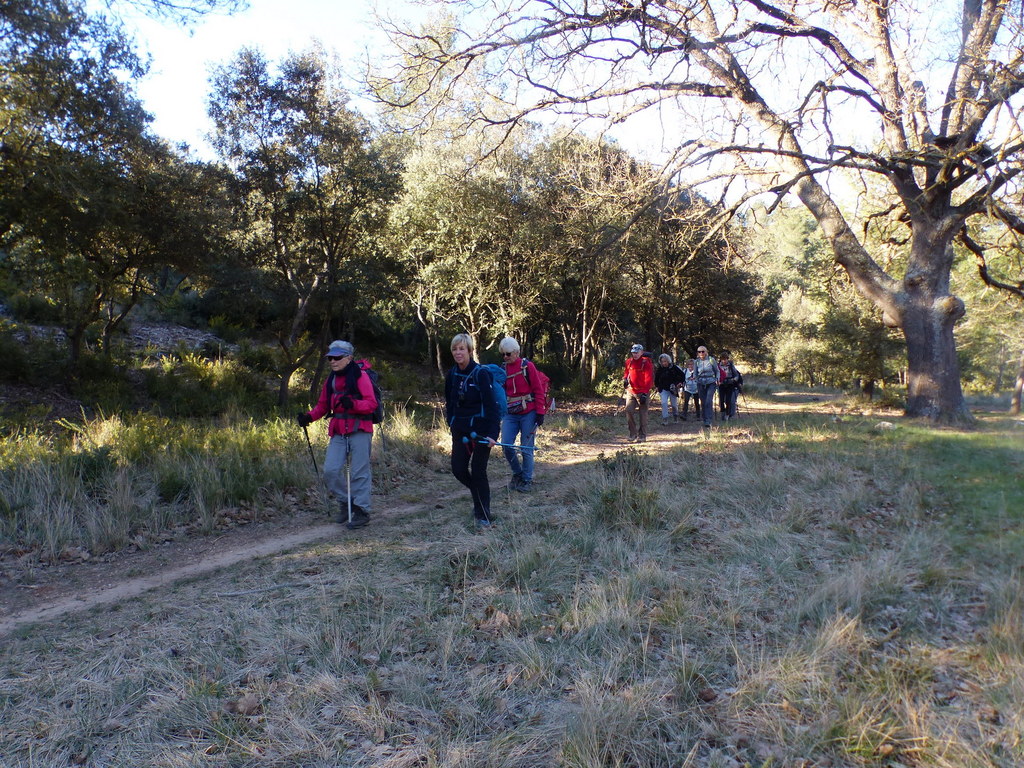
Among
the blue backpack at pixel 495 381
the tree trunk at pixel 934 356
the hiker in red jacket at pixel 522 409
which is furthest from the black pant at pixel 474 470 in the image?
the tree trunk at pixel 934 356

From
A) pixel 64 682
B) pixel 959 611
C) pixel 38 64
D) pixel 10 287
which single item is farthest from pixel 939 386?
pixel 10 287

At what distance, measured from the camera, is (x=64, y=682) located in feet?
12.1

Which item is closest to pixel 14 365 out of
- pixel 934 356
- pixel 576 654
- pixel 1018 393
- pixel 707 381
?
pixel 707 381

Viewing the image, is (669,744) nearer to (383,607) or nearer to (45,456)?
(383,607)

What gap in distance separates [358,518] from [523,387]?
269 centimetres

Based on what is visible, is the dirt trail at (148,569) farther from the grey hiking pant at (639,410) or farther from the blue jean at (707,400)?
the blue jean at (707,400)

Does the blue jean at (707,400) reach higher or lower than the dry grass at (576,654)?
higher

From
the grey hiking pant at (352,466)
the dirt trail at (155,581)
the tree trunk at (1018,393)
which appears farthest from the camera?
the grey hiking pant at (352,466)

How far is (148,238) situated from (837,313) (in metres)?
20.0

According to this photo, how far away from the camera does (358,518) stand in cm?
684

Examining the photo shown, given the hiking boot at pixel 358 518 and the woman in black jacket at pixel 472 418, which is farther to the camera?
the hiking boot at pixel 358 518

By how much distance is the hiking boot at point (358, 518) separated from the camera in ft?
22.2

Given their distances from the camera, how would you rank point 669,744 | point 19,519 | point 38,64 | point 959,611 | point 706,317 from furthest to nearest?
point 706,317 → point 38,64 → point 19,519 → point 959,611 → point 669,744

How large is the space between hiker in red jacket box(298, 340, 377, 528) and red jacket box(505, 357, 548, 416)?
2.23 meters
